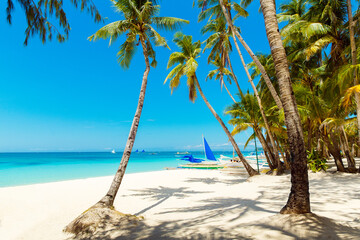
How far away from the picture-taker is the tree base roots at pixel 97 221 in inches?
172

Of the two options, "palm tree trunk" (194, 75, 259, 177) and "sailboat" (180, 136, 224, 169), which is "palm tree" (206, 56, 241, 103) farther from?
"sailboat" (180, 136, 224, 169)

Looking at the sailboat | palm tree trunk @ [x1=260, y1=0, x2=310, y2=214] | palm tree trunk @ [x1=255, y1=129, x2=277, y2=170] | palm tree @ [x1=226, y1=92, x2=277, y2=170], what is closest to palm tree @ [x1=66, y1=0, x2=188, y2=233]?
palm tree trunk @ [x1=260, y1=0, x2=310, y2=214]

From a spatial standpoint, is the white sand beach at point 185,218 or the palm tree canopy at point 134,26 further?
the palm tree canopy at point 134,26

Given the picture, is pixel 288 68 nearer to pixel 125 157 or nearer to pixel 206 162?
pixel 125 157

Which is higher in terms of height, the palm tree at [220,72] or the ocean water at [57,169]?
the palm tree at [220,72]

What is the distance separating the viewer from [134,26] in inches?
317

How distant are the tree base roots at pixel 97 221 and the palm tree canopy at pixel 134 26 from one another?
6553 mm

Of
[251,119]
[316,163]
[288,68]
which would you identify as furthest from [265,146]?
[288,68]

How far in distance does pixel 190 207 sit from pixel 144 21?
7.45m

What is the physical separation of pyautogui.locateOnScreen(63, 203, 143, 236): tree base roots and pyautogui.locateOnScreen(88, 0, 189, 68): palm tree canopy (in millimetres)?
6553

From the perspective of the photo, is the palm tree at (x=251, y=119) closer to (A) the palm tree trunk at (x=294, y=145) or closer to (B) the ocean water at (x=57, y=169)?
(A) the palm tree trunk at (x=294, y=145)

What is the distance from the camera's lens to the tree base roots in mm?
4359

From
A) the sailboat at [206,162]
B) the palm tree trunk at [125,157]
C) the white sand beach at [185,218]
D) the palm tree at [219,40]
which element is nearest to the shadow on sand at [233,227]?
the white sand beach at [185,218]

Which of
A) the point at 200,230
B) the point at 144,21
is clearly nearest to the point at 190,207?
the point at 200,230
